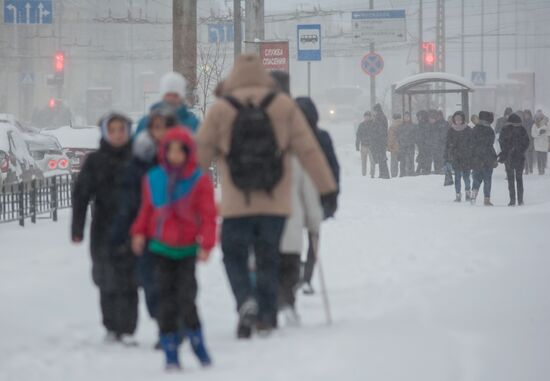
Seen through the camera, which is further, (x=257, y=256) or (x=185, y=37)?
(x=185, y=37)

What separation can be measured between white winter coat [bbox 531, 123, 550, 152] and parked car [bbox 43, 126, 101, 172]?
36.7 feet

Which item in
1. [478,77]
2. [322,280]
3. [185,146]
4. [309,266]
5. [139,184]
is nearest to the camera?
[185,146]

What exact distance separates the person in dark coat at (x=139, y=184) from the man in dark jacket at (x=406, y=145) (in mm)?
23907

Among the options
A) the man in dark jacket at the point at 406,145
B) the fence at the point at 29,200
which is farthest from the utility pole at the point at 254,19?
the man in dark jacket at the point at 406,145

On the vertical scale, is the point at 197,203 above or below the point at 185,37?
below

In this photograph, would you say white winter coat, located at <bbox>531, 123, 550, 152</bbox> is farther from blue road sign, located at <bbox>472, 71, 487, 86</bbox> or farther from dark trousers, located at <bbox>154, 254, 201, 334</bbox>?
dark trousers, located at <bbox>154, 254, 201, 334</bbox>

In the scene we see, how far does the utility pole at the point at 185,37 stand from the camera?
61.4 feet

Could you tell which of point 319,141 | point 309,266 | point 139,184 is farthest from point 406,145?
point 139,184

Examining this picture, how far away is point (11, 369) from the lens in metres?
8.02

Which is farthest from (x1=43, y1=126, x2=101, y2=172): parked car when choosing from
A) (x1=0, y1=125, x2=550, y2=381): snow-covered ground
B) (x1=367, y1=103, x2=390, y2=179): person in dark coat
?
(x1=0, y1=125, x2=550, y2=381): snow-covered ground

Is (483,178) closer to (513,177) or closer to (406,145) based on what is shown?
(513,177)

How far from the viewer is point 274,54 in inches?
890

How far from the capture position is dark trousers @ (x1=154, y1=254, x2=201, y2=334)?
23.7 ft

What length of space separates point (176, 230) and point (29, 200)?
10.5 meters
